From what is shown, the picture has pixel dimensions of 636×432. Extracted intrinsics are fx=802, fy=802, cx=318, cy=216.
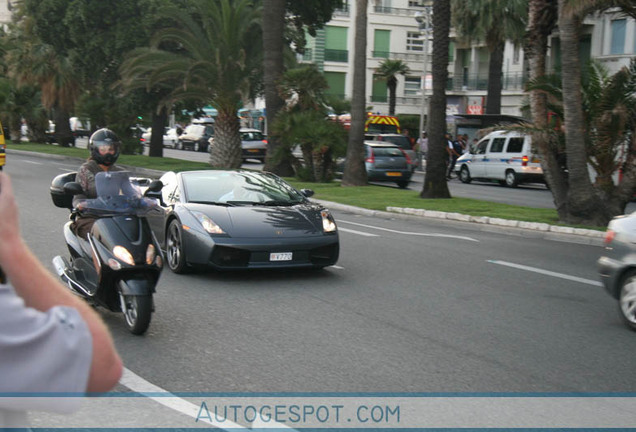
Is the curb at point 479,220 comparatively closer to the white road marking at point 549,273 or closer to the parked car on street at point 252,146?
the white road marking at point 549,273

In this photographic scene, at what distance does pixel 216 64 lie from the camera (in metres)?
28.7

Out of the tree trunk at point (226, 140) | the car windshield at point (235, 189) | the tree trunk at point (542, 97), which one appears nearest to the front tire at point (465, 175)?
the tree trunk at point (226, 140)

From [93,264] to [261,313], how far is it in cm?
171

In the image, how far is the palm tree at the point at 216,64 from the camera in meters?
28.8

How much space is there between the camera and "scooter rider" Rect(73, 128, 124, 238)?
296 inches

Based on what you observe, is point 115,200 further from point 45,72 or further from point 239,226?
point 45,72

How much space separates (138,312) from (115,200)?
1111mm

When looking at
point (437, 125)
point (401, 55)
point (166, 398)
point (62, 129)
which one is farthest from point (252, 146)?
point (166, 398)

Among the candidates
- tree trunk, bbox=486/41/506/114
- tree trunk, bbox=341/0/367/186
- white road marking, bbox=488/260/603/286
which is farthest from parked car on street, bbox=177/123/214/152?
white road marking, bbox=488/260/603/286

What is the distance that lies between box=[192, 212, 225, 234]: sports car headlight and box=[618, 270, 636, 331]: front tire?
456 centimetres

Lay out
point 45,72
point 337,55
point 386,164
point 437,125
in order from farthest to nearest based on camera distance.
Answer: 1. point 337,55
2. point 45,72
3. point 386,164
4. point 437,125

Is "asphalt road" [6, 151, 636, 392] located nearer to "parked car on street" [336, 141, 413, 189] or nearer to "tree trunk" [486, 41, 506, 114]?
"parked car on street" [336, 141, 413, 189]

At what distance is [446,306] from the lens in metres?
8.41

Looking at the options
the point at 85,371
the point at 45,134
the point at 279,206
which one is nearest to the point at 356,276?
the point at 279,206
